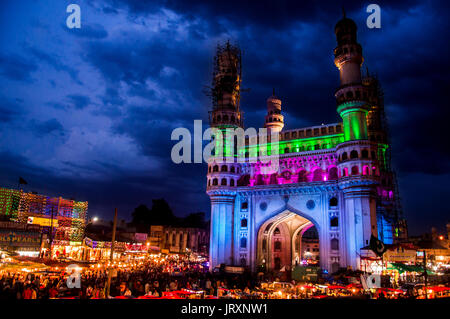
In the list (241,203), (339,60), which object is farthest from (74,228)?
(339,60)

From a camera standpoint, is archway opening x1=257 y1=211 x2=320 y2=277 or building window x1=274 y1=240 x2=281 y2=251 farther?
building window x1=274 y1=240 x2=281 y2=251

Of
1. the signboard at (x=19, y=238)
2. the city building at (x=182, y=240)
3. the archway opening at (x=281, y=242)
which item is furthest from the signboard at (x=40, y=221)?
the city building at (x=182, y=240)

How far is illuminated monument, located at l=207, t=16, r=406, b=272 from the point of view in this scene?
40.9 m

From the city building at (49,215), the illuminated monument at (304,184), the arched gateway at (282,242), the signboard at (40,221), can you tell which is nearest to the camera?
the signboard at (40,221)

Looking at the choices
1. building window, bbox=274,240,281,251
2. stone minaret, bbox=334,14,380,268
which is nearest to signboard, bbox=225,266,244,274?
stone minaret, bbox=334,14,380,268

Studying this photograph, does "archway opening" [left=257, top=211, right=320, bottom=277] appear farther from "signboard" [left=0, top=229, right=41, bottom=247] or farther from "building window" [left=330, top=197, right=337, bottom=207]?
"signboard" [left=0, top=229, right=41, bottom=247]

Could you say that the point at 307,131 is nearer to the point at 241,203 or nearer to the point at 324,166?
the point at 324,166

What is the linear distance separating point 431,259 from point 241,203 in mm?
25317

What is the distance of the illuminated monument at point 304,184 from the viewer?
134ft

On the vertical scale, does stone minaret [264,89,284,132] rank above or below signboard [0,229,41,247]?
above

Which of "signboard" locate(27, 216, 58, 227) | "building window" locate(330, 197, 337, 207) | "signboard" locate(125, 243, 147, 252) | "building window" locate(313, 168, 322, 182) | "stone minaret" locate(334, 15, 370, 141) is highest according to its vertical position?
"stone minaret" locate(334, 15, 370, 141)

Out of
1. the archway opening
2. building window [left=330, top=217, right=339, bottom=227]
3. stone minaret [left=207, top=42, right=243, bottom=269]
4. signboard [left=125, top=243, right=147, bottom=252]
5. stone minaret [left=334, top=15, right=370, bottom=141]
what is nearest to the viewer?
building window [left=330, top=217, right=339, bottom=227]

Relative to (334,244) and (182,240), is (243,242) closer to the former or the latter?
(334,244)

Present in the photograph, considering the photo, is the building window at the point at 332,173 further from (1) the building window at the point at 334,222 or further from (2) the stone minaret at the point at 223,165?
(2) the stone minaret at the point at 223,165
